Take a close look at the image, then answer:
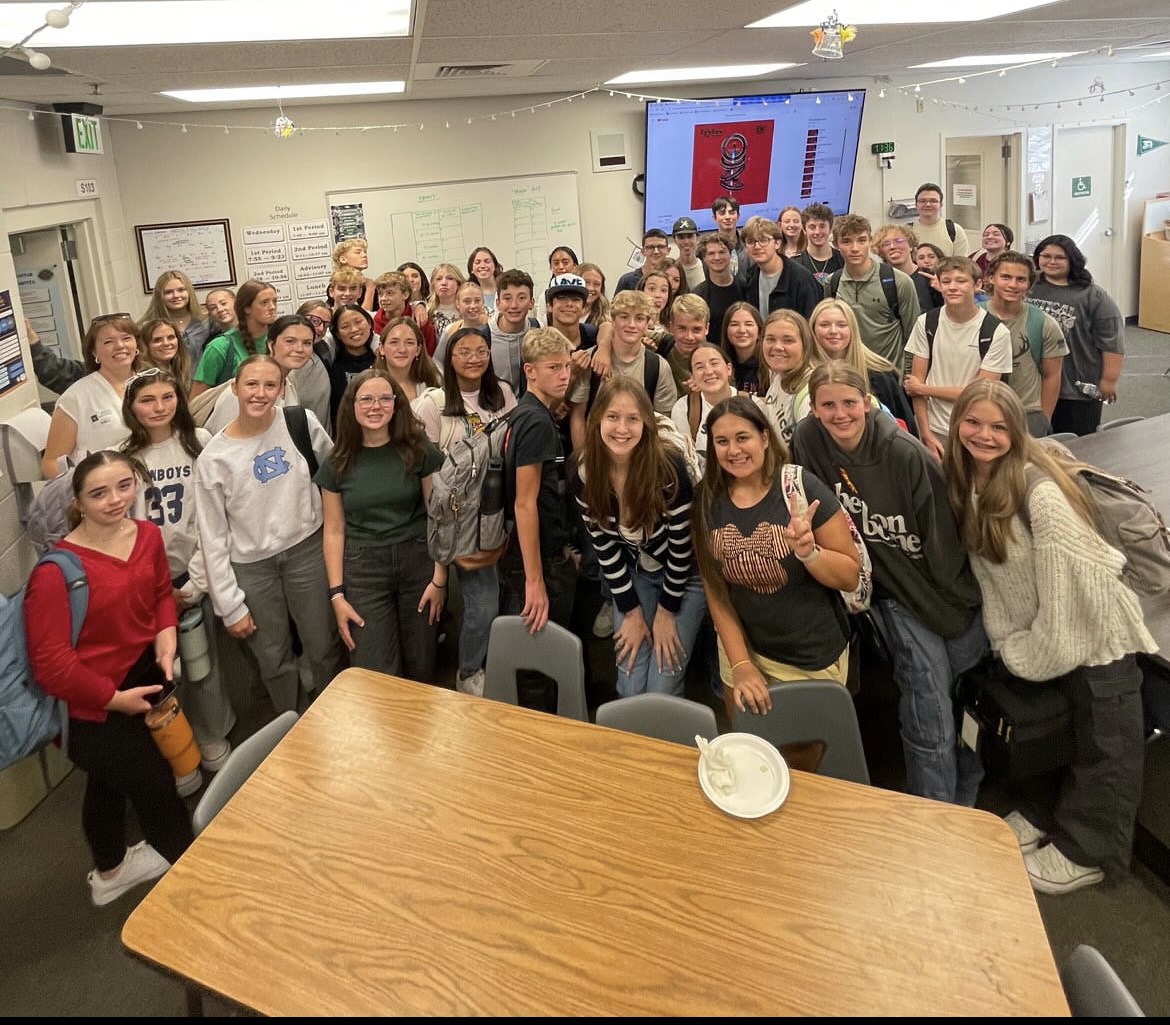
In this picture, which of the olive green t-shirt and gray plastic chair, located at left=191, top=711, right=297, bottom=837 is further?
the olive green t-shirt

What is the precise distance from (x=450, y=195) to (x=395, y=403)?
486cm

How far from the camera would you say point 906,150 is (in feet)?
28.5

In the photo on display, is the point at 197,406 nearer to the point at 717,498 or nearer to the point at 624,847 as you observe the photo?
the point at 717,498

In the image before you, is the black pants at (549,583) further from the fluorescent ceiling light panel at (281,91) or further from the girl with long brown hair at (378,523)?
the fluorescent ceiling light panel at (281,91)

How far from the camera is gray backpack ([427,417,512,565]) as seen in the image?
299cm

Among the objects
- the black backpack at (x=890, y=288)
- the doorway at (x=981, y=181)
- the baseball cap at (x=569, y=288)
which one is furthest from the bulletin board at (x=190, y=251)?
the doorway at (x=981, y=181)

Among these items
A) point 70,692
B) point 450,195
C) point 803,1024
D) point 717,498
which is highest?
point 450,195

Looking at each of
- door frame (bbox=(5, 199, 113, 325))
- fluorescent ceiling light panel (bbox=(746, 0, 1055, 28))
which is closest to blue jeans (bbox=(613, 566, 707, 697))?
fluorescent ceiling light panel (bbox=(746, 0, 1055, 28))

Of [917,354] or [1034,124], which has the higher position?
[1034,124]

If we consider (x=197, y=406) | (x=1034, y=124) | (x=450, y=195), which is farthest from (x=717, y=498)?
(x=1034, y=124)

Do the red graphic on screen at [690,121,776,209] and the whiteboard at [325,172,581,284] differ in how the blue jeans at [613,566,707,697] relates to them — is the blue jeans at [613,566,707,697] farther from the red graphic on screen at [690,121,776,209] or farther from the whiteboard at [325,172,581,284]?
the red graphic on screen at [690,121,776,209]

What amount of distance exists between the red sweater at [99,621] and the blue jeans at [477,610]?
102 centimetres

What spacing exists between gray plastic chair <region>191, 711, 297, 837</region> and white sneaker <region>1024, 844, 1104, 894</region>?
2.21 meters

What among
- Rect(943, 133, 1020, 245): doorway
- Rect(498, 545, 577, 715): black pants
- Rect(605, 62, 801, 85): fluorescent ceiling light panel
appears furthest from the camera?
Rect(943, 133, 1020, 245): doorway
